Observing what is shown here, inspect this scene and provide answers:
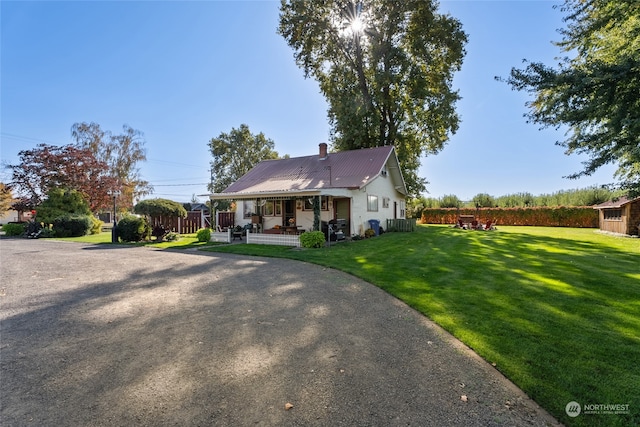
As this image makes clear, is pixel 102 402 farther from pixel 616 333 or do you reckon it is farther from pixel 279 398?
pixel 616 333

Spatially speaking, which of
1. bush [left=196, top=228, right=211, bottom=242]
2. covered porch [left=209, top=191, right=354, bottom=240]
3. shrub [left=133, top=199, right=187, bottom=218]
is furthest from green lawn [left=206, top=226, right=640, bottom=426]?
shrub [left=133, top=199, right=187, bottom=218]

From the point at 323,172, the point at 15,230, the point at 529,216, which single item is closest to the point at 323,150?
the point at 323,172

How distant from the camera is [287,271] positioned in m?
8.48

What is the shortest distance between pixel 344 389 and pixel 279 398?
1.93 ft

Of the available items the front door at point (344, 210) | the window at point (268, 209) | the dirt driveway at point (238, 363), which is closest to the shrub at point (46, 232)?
the window at point (268, 209)

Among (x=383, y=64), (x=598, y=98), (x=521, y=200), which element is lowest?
(x=521, y=200)

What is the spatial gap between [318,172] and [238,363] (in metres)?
17.1

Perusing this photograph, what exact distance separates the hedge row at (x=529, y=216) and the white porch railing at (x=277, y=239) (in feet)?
67.7

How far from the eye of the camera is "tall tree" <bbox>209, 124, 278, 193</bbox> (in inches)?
1641

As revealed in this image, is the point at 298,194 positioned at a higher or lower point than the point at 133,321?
higher

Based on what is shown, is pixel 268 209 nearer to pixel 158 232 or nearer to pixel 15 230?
pixel 158 232

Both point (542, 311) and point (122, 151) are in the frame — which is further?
point (122, 151)

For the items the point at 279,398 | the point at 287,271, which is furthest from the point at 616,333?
the point at 287,271

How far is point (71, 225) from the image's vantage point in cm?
2130
